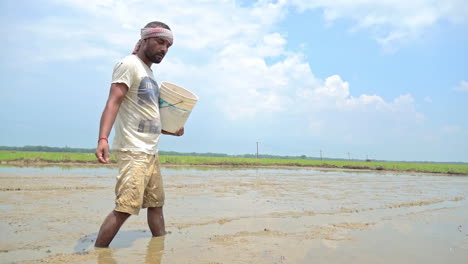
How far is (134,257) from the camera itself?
2809 millimetres

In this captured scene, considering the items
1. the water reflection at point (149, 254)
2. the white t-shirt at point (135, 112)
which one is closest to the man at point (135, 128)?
the white t-shirt at point (135, 112)

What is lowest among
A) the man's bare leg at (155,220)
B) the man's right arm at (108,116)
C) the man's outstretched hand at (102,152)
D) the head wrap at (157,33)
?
the man's bare leg at (155,220)

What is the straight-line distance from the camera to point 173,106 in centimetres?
340

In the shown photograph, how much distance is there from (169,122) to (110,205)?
287 centimetres

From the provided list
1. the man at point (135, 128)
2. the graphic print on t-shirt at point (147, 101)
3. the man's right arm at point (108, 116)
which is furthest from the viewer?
the graphic print on t-shirt at point (147, 101)

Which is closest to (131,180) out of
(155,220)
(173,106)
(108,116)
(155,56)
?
(108,116)

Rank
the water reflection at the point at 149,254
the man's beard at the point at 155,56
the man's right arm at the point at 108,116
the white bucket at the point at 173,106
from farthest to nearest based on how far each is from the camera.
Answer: the white bucket at the point at 173,106, the man's beard at the point at 155,56, the man's right arm at the point at 108,116, the water reflection at the point at 149,254

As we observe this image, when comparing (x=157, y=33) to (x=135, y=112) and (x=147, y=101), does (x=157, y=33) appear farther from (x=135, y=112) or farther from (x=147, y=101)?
(x=135, y=112)

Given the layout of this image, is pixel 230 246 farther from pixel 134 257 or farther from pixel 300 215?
pixel 300 215

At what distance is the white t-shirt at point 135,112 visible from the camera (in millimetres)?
3051

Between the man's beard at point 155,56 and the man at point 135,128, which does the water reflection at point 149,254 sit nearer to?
the man at point 135,128

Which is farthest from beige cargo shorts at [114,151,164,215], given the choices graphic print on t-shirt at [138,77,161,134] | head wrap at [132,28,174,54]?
head wrap at [132,28,174,54]

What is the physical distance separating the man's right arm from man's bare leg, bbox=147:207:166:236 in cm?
83

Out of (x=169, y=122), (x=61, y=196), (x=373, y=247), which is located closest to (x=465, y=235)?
(x=373, y=247)
